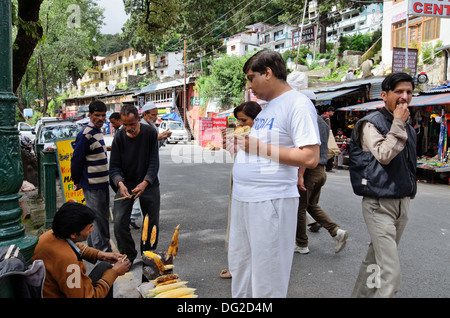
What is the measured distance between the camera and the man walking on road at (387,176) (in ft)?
8.05

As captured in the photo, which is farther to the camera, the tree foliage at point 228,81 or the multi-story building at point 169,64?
the multi-story building at point 169,64

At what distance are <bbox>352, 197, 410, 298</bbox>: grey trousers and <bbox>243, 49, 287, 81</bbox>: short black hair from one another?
1.25 metres

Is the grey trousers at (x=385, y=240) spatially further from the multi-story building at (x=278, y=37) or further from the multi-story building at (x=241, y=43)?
the multi-story building at (x=278, y=37)

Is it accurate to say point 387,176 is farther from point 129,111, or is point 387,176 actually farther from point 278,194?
point 129,111

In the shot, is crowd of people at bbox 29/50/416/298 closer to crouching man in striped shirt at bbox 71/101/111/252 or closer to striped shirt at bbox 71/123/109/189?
crouching man in striped shirt at bbox 71/101/111/252

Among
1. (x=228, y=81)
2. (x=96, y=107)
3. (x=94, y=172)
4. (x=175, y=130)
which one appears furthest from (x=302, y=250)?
(x=228, y=81)

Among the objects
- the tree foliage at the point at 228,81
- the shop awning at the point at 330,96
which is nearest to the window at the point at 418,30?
the shop awning at the point at 330,96

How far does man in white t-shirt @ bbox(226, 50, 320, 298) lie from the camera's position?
2.01 m

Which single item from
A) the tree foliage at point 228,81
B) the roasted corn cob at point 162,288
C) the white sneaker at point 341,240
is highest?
the tree foliage at point 228,81

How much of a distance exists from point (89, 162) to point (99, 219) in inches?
27.8

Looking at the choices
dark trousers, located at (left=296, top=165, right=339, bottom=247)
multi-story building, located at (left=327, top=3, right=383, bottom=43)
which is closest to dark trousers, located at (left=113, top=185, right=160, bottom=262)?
dark trousers, located at (left=296, top=165, right=339, bottom=247)

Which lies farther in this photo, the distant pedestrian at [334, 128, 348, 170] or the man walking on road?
the distant pedestrian at [334, 128, 348, 170]

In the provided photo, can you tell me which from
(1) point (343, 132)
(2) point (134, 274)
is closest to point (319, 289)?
(2) point (134, 274)

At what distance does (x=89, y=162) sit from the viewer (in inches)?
165
